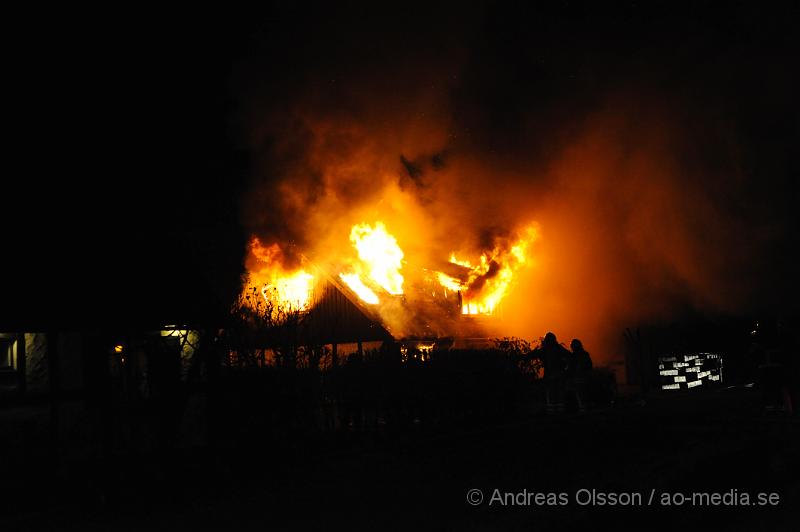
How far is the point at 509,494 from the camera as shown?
8445mm

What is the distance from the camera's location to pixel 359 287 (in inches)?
1022

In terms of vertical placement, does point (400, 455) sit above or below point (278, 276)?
below

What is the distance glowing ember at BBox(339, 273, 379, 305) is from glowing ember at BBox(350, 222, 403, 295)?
72cm

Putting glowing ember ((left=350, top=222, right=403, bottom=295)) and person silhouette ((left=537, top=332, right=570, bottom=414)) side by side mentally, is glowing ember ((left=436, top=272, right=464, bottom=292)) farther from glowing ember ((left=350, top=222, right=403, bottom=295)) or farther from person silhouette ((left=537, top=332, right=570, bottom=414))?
person silhouette ((left=537, top=332, right=570, bottom=414))

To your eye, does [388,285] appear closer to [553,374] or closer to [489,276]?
[489,276]

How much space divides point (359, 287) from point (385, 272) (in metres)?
→ 1.58

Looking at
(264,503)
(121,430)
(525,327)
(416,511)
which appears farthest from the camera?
(525,327)

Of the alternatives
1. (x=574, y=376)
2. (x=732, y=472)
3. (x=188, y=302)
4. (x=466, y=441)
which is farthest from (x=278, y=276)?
(x=732, y=472)

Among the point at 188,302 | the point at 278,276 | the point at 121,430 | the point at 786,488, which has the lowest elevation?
the point at 786,488

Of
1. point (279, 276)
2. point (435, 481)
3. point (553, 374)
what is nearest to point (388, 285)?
point (279, 276)

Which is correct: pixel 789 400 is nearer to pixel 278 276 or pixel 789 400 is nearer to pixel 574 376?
pixel 574 376

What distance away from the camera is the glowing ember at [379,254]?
27016 mm

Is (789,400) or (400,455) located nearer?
(400,455)

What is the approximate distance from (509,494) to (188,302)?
8.56m
